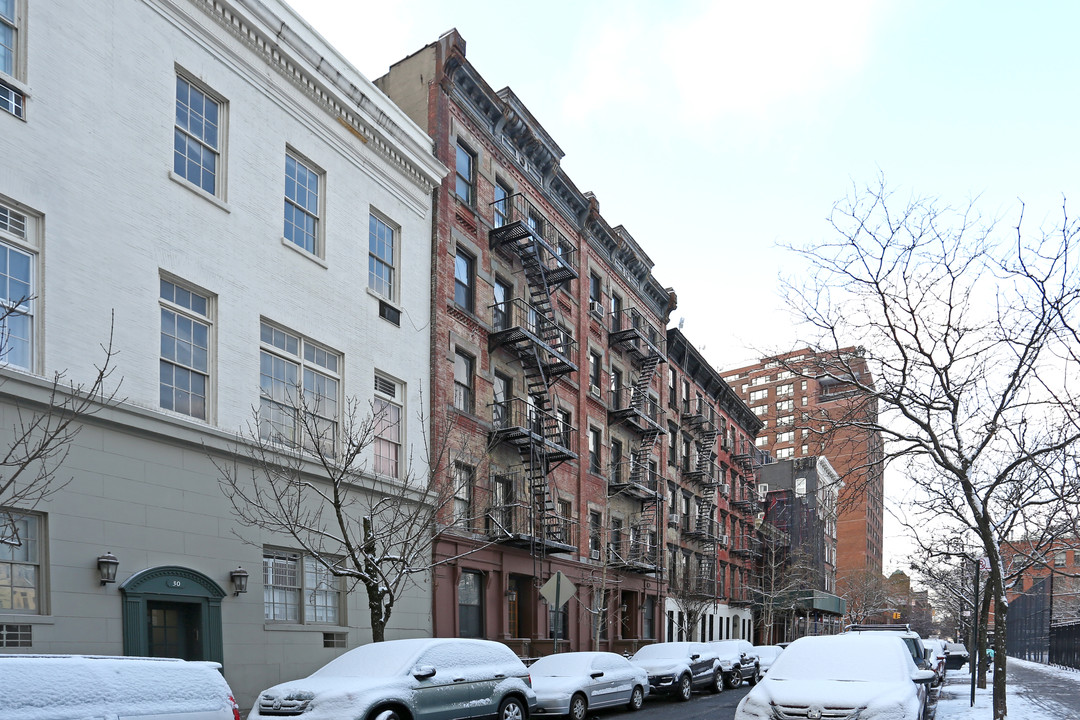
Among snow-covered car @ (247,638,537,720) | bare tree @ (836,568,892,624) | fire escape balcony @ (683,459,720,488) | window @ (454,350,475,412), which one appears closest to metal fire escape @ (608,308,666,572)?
fire escape balcony @ (683,459,720,488)

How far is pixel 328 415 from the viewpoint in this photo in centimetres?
1950

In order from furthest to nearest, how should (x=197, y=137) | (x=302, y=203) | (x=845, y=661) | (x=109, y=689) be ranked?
(x=302, y=203) → (x=197, y=137) → (x=845, y=661) → (x=109, y=689)

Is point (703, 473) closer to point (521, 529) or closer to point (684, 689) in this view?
point (521, 529)

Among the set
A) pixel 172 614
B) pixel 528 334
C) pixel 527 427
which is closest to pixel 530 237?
pixel 528 334

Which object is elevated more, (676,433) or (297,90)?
(297,90)

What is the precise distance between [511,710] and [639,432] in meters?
24.2

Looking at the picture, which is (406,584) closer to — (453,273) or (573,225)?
(453,273)

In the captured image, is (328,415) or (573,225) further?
(573,225)

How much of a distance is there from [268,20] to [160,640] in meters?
11.7

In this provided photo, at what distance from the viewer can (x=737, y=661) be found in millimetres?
28281

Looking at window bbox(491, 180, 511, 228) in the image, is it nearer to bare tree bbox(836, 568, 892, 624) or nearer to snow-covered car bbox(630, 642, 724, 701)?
snow-covered car bbox(630, 642, 724, 701)

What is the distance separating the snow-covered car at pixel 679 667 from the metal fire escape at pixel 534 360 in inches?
174

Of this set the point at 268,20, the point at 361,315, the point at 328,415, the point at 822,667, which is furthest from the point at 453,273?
the point at 822,667

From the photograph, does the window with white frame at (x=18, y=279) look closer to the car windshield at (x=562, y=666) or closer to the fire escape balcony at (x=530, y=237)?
the car windshield at (x=562, y=666)
